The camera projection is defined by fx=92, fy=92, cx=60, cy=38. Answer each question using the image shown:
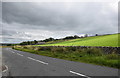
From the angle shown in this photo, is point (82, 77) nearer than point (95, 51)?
Yes

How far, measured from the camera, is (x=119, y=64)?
6.89 metres

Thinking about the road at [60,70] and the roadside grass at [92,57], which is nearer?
the road at [60,70]

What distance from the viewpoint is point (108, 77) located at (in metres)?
4.72

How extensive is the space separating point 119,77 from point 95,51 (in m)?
8.67

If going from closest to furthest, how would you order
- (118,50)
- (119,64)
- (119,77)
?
(119,77) < (119,64) < (118,50)

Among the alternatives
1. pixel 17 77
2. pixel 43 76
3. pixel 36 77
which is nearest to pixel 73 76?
pixel 43 76

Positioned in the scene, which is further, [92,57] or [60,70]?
[92,57]

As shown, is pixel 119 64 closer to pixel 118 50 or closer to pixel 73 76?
pixel 73 76

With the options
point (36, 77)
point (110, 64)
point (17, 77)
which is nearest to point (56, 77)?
point (36, 77)

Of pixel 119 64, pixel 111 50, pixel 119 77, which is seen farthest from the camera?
pixel 111 50

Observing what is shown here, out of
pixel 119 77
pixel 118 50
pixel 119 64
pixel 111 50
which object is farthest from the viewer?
pixel 111 50

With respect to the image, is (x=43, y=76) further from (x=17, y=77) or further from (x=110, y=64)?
(x=110, y=64)

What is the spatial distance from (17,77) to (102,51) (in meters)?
12.0

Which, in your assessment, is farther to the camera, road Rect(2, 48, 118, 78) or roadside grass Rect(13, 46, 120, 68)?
roadside grass Rect(13, 46, 120, 68)
